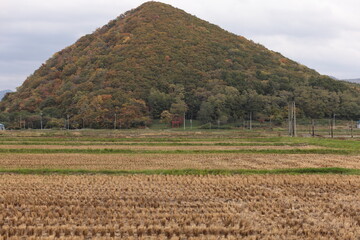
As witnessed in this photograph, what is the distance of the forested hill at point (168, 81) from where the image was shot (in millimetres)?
74938

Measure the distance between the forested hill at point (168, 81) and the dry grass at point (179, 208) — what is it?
190ft

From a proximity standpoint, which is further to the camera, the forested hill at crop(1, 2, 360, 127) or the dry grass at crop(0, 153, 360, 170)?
the forested hill at crop(1, 2, 360, 127)

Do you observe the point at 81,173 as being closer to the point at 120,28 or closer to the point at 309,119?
the point at 309,119

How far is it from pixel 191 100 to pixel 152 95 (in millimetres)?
8345

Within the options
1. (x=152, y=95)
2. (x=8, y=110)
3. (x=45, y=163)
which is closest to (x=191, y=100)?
(x=152, y=95)

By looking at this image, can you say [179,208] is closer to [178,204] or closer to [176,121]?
[178,204]

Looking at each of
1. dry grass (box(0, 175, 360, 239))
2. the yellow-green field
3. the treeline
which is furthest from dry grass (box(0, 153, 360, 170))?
the treeline

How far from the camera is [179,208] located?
32.7 feet

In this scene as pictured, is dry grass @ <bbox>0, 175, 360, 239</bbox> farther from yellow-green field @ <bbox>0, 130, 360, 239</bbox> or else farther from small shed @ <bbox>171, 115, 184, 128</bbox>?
small shed @ <bbox>171, 115, 184, 128</bbox>

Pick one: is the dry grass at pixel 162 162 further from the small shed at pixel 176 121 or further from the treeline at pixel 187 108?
the small shed at pixel 176 121

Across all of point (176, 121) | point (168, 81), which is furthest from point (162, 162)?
point (168, 81)

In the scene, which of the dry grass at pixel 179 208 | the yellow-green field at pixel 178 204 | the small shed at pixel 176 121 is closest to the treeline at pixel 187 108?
the small shed at pixel 176 121

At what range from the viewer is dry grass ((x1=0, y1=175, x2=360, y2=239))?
8023mm

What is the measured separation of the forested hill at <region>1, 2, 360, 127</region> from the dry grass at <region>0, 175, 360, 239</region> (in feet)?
190
